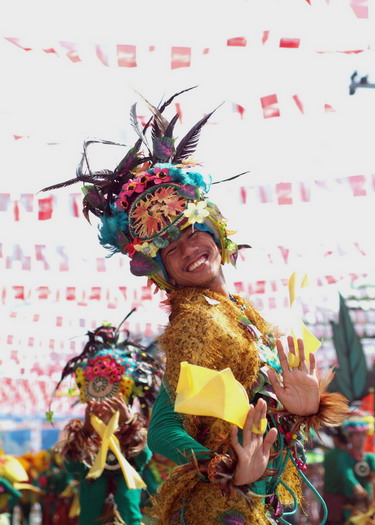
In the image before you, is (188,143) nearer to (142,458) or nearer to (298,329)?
(298,329)

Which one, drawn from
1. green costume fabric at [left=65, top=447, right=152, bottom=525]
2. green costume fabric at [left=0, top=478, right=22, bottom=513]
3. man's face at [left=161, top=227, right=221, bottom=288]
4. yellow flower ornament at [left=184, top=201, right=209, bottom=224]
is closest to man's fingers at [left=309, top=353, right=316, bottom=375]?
man's face at [left=161, top=227, right=221, bottom=288]

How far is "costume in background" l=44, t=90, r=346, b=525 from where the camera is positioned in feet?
9.32

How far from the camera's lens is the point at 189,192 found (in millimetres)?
3443

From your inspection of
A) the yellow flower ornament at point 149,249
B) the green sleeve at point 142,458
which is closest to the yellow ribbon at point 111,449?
the green sleeve at point 142,458

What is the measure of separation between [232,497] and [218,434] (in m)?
0.32

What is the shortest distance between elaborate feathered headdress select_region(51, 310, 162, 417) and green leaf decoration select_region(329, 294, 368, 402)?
20.3ft

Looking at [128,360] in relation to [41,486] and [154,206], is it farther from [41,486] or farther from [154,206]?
[41,486]

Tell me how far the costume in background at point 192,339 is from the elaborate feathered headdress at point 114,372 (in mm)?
3024

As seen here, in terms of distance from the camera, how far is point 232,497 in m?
2.67

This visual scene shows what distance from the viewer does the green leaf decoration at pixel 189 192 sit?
3432 millimetres

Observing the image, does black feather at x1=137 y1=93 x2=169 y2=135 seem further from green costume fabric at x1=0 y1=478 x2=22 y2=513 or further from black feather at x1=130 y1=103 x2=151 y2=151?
green costume fabric at x1=0 y1=478 x2=22 y2=513

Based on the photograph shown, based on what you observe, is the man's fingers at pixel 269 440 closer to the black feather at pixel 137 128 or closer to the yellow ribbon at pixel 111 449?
the black feather at pixel 137 128

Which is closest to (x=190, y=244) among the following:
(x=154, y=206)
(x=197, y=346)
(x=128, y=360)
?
(x=154, y=206)

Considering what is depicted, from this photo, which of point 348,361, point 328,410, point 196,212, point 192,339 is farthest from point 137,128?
point 348,361
